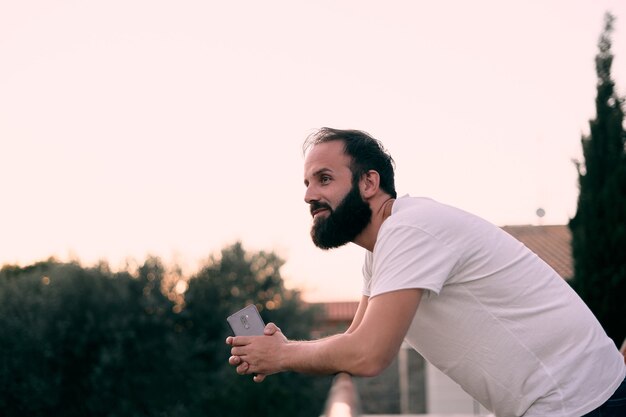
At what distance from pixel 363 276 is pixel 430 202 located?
0.65m

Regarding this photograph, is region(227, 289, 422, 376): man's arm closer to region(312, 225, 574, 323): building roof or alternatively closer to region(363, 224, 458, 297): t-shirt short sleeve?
region(363, 224, 458, 297): t-shirt short sleeve

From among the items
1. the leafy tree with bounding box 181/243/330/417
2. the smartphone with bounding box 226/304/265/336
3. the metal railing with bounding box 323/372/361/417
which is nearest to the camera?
the metal railing with bounding box 323/372/361/417

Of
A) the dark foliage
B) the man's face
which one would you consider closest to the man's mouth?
the man's face

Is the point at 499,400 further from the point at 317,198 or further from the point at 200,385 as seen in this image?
the point at 200,385

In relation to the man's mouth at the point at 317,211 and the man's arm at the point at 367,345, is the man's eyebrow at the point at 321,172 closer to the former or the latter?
the man's mouth at the point at 317,211

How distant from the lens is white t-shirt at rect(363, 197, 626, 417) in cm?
211

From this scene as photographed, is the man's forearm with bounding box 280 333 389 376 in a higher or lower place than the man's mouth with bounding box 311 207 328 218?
lower

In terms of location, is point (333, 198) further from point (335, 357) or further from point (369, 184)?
point (335, 357)

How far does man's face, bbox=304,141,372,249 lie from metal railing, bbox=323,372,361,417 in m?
0.47

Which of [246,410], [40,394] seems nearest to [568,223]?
[246,410]

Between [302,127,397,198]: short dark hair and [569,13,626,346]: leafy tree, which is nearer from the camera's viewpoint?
[302,127,397,198]: short dark hair

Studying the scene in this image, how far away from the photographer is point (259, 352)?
2.29 metres

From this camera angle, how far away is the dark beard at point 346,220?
→ 95.0 inches

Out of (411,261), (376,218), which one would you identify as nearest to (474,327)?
(411,261)
